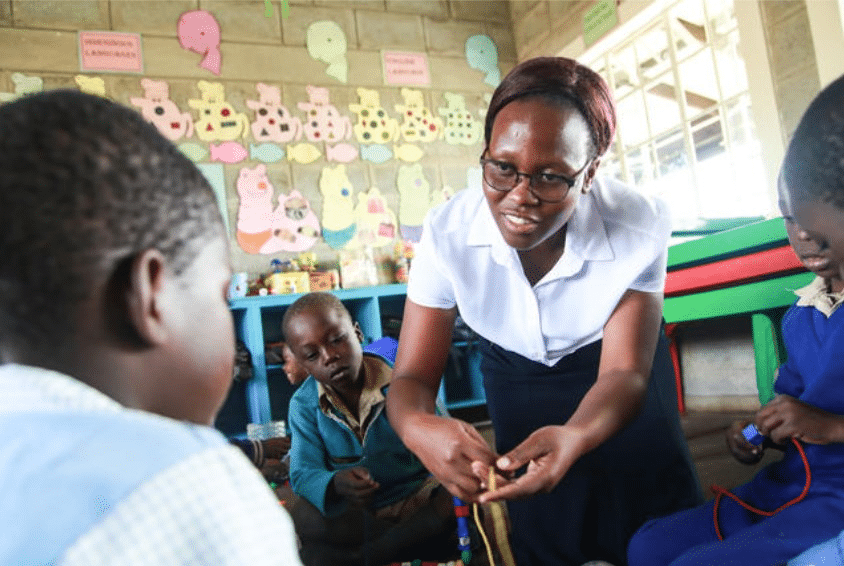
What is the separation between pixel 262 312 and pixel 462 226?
3.30m

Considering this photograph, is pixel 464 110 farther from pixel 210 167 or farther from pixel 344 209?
pixel 210 167

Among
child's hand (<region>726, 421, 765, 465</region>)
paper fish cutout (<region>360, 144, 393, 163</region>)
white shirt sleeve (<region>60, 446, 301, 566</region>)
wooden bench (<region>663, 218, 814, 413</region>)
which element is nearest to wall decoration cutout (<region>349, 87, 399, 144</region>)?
Result: paper fish cutout (<region>360, 144, 393, 163</region>)

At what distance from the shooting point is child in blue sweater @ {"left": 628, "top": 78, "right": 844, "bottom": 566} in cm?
112

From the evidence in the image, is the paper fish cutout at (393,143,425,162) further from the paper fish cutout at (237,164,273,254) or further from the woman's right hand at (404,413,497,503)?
the woman's right hand at (404,413,497,503)

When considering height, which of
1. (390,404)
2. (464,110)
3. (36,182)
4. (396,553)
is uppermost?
(464,110)

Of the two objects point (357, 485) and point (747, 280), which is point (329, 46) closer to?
point (747, 280)

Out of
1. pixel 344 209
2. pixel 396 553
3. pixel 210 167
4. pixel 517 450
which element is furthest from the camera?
pixel 344 209

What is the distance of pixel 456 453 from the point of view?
3.64 feet

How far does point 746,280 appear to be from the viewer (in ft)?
8.38

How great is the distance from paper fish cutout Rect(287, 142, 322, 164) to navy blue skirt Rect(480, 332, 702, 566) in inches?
139

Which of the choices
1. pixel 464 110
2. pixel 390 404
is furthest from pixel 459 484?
pixel 464 110

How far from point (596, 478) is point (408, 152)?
12.7 feet

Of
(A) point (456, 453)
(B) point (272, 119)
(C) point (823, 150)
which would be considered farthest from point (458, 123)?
(C) point (823, 150)

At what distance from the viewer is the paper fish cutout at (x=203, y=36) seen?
15.0 ft
